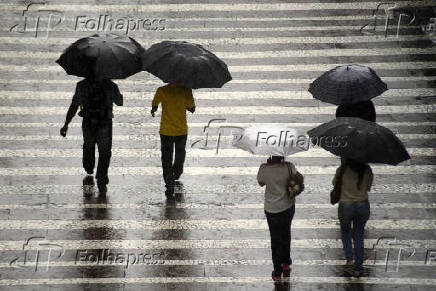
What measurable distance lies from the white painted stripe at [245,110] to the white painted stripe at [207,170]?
74.2 inches

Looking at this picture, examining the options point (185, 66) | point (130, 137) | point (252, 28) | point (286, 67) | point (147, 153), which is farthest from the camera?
point (252, 28)

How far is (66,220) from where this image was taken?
42.6 feet

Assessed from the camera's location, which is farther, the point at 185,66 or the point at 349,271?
the point at 185,66

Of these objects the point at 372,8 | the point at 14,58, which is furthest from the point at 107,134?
the point at 372,8

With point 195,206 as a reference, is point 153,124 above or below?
above

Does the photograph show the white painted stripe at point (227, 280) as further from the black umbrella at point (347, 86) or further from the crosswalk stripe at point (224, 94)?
the crosswalk stripe at point (224, 94)

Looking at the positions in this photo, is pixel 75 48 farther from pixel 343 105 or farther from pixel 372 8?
pixel 372 8

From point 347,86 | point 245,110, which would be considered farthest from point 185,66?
point 245,110

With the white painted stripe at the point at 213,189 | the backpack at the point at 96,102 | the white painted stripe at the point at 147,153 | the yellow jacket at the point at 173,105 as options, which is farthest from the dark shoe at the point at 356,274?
the backpack at the point at 96,102

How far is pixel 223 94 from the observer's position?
55.5 feet

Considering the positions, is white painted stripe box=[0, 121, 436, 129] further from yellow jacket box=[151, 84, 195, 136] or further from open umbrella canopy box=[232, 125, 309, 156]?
open umbrella canopy box=[232, 125, 309, 156]

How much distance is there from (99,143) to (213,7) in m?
7.28

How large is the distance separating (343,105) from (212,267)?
2.95 meters

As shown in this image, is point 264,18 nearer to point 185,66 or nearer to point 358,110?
point 358,110
